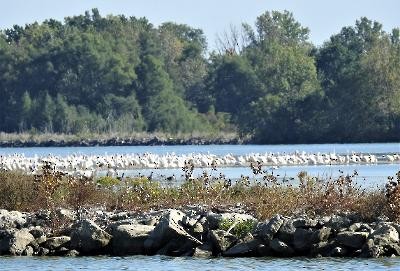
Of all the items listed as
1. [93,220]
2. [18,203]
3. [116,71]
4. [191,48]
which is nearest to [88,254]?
[93,220]

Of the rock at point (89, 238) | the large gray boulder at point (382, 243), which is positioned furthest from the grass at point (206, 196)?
the rock at point (89, 238)

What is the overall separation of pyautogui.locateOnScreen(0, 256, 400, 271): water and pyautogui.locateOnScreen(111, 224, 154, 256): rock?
327mm

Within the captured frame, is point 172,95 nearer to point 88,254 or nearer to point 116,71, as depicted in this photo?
point 116,71

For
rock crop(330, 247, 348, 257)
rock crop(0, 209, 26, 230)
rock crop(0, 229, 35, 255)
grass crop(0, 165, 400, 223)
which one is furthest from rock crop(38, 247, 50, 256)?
rock crop(330, 247, 348, 257)

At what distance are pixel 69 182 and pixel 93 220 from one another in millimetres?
2558

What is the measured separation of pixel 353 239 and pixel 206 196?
14.4ft

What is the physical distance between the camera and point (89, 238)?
1989 cm

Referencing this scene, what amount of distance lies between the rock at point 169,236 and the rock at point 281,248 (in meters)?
1.19

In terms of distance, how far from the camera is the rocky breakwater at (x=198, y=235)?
18922 millimetres

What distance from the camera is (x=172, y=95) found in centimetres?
9362

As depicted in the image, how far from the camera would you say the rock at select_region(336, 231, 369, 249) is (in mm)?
18844

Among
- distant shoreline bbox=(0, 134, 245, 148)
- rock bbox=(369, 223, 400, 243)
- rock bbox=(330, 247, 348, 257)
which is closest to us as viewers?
rock bbox=(369, 223, 400, 243)

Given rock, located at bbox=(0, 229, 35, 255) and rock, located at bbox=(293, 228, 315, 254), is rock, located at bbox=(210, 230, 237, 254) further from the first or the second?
rock, located at bbox=(0, 229, 35, 255)

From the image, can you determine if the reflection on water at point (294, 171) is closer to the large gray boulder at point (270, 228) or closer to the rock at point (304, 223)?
the rock at point (304, 223)
